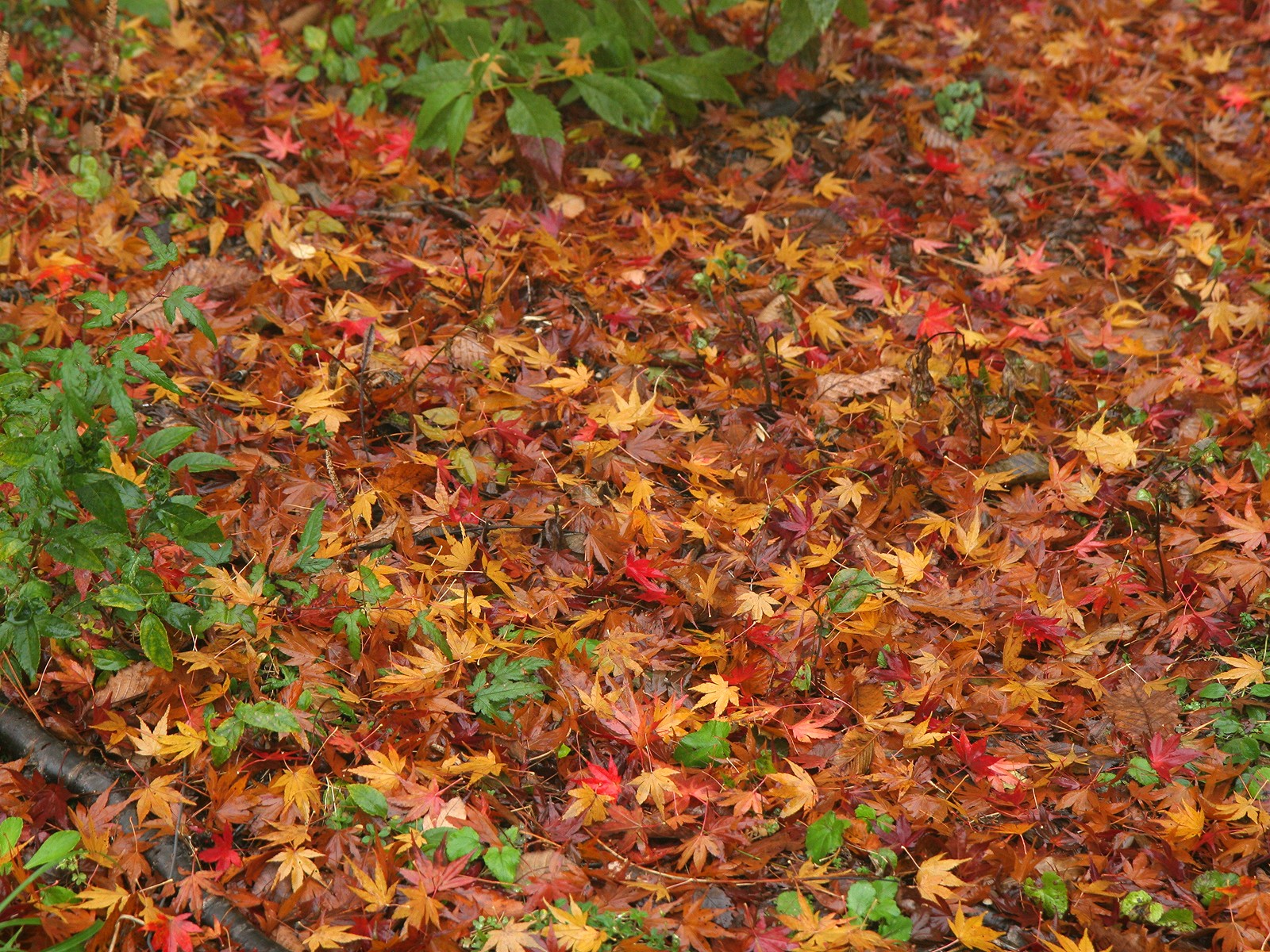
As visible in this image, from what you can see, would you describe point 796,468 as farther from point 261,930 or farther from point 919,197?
point 261,930

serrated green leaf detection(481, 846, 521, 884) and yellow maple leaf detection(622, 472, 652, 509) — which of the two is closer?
serrated green leaf detection(481, 846, 521, 884)

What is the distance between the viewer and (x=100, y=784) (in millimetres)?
2182

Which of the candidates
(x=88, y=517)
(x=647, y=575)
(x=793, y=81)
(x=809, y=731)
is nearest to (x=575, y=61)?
(x=793, y=81)

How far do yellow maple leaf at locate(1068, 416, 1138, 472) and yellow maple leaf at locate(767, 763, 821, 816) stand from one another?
1490 mm

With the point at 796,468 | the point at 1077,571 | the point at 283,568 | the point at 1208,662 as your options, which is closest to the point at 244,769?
the point at 283,568

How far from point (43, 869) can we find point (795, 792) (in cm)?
160

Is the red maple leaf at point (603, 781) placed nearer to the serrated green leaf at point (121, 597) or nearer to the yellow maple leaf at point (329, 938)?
the yellow maple leaf at point (329, 938)

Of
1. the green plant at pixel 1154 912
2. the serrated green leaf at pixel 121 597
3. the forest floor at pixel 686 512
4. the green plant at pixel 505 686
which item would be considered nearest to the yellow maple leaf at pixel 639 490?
the forest floor at pixel 686 512

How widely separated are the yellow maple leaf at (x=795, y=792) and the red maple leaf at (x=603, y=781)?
0.36 metres

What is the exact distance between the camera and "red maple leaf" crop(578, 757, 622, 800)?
7.39 feet

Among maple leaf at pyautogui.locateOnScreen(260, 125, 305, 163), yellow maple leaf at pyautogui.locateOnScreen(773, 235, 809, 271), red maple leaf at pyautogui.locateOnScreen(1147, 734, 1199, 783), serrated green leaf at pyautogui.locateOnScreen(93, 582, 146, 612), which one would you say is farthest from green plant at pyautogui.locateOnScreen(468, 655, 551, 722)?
maple leaf at pyautogui.locateOnScreen(260, 125, 305, 163)

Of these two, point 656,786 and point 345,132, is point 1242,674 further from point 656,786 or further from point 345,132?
point 345,132

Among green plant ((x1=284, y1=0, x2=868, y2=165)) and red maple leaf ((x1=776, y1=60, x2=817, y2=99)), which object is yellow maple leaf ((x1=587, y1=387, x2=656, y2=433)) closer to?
green plant ((x1=284, y1=0, x2=868, y2=165))

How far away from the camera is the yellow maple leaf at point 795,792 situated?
225 cm
